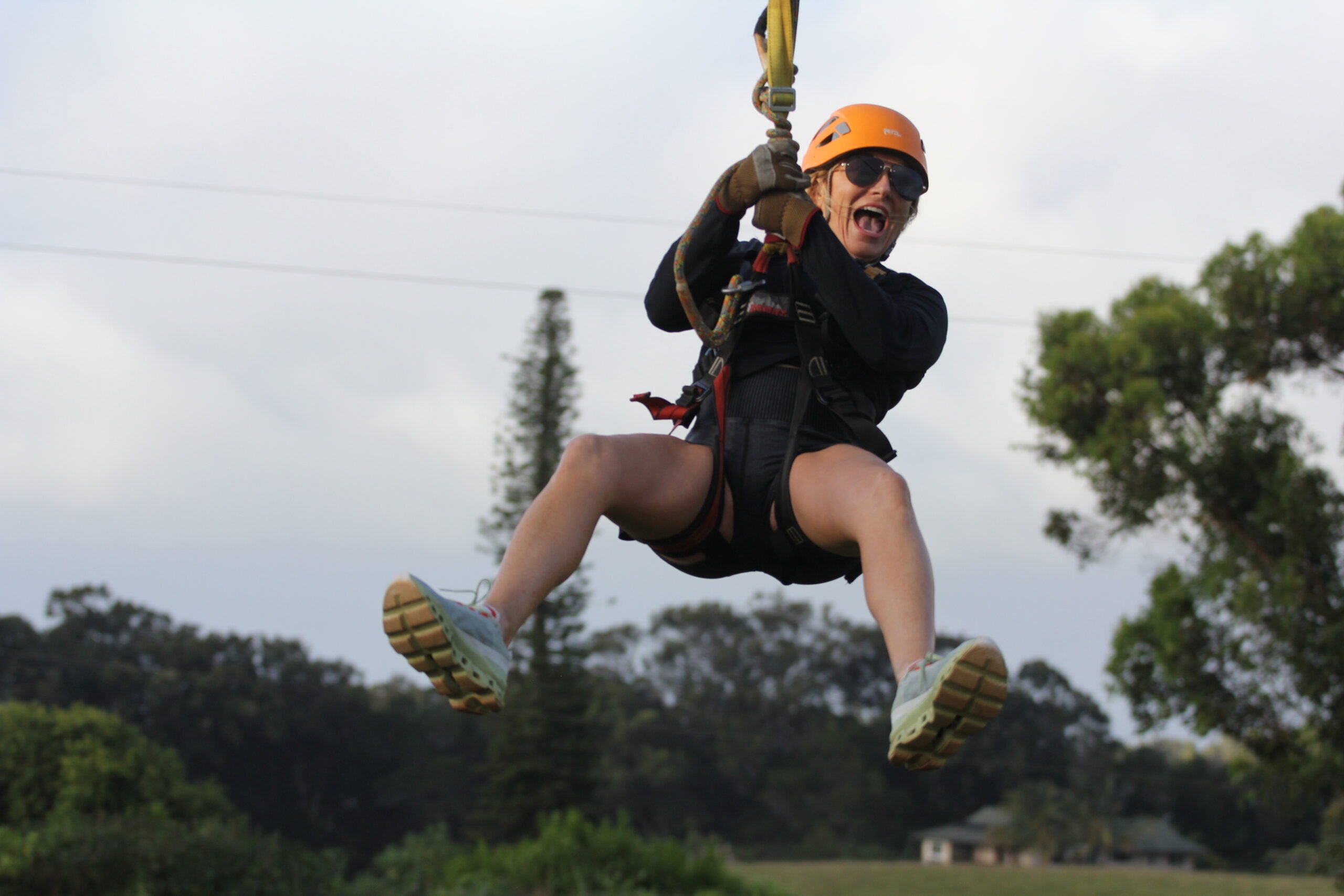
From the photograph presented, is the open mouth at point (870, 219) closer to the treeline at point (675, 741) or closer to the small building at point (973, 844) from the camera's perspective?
the treeline at point (675, 741)

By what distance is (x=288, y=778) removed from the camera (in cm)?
5612

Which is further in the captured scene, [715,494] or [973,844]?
[973,844]

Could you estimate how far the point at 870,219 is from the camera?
3709 mm

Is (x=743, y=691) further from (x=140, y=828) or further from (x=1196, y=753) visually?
(x=140, y=828)

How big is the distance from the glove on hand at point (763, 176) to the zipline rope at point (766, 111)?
3 cm

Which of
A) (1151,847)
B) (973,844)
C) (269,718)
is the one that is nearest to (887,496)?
(269,718)

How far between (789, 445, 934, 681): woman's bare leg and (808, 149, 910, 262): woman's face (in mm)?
616

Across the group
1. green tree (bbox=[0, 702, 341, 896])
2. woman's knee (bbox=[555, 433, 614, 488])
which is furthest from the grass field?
woman's knee (bbox=[555, 433, 614, 488])

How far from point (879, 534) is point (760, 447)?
456 millimetres

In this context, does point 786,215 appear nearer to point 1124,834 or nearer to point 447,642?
point 447,642

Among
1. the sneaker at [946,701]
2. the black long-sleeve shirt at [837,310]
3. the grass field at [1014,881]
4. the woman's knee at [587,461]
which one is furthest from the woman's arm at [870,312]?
the grass field at [1014,881]

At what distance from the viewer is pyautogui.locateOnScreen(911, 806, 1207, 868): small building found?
60.2m

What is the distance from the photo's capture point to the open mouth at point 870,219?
3.69 meters

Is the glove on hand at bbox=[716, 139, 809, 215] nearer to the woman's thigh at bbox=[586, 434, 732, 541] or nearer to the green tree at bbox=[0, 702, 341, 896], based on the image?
the woman's thigh at bbox=[586, 434, 732, 541]
